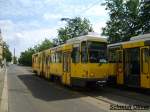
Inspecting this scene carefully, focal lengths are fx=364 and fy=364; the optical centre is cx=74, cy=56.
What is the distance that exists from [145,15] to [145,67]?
81.9 ft

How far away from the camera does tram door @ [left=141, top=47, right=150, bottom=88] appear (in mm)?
19562

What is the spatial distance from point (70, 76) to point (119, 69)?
3215 millimetres

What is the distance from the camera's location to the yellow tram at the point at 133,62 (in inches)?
786

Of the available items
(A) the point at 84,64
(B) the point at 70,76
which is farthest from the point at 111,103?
(B) the point at 70,76

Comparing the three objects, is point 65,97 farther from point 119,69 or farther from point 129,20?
point 129,20

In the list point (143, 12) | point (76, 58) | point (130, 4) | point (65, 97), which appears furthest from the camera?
point (130, 4)

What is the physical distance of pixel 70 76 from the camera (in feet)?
76.0

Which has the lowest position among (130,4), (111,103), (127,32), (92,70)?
(111,103)

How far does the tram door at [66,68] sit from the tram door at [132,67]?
3.74m

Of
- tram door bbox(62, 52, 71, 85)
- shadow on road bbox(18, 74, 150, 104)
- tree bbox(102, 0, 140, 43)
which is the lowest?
shadow on road bbox(18, 74, 150, 104)

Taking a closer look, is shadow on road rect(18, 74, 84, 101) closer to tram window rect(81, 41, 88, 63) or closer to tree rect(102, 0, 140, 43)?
tram window rect(81, 41, 88, 63)

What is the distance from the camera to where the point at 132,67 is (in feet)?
71.3

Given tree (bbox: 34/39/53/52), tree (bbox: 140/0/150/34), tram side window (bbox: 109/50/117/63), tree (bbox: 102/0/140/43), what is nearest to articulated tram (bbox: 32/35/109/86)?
tram side window (bbox: 109/50/117/63)

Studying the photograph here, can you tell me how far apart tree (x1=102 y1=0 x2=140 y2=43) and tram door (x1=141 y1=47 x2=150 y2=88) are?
24345mm
